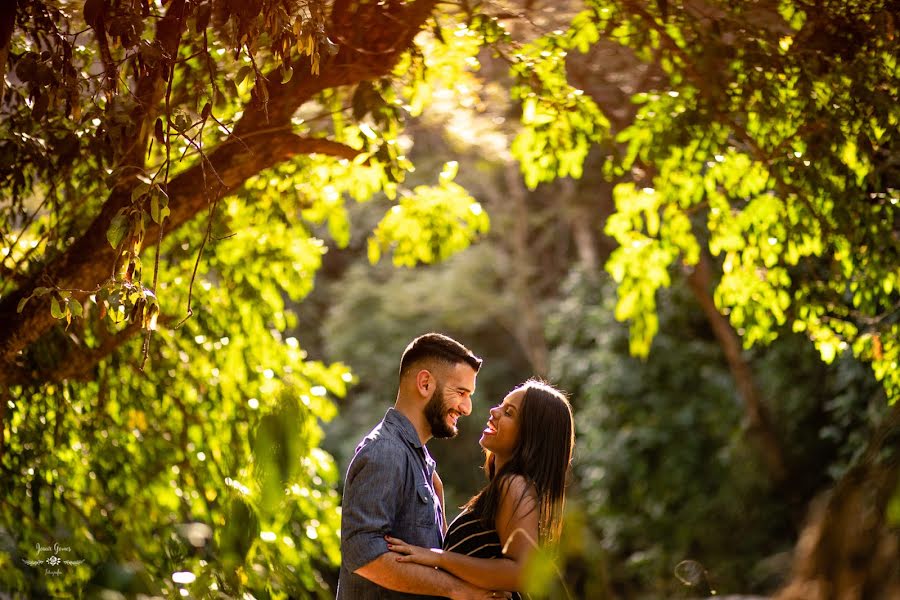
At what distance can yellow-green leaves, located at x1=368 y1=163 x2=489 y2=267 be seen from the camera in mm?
5840

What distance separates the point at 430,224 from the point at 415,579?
3262mm

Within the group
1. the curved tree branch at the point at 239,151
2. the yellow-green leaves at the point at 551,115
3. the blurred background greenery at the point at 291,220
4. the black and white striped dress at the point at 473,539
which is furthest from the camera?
the yellow-green leaves at the point at 551,115

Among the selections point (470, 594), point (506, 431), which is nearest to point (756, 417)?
point (506, 431)

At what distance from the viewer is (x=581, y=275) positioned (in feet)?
46.2

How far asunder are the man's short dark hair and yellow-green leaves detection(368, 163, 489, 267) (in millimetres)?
2510

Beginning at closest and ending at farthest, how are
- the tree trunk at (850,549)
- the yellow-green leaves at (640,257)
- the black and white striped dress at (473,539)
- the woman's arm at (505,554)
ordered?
1. the tree trunk at (850,549)
2. the woman's arm at (505,554)
3. the black and white striped dress at (473,539)
4. the yellow-green leaves at (640,257)

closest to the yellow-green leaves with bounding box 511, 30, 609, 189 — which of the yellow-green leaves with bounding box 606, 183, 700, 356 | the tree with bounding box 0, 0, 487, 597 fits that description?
the tree with bounding box 0, 0, 487, 597

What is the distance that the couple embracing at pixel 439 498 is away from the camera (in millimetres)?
2869

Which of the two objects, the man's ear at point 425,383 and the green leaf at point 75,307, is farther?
the man's ear at point 425,383

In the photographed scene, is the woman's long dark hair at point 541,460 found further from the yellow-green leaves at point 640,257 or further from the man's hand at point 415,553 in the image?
the yellow-green leaves at point 640,257

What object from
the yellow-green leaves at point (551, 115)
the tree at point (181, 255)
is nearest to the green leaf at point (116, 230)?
the tree at point (181, 255)

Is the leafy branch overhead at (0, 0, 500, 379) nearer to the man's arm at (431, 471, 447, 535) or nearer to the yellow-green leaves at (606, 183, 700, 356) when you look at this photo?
the man's arm at (431, 471, 447, 535)

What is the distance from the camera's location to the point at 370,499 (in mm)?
2924

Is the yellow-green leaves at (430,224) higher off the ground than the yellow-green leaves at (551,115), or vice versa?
the yellow-green leaves at (551,115)
